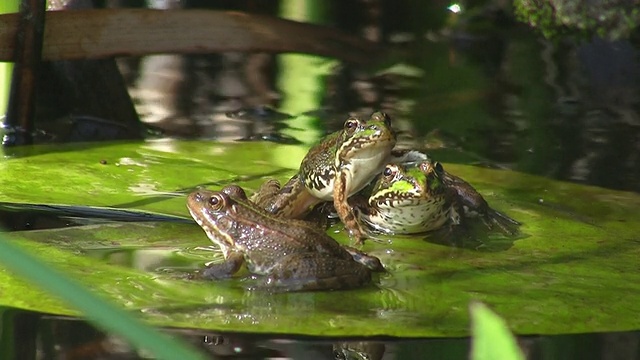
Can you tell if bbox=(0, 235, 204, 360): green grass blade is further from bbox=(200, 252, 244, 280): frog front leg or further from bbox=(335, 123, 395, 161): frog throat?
bbox=(335, 123, 395, 161): frog throat

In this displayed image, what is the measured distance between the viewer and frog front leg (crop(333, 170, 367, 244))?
12.9 ft

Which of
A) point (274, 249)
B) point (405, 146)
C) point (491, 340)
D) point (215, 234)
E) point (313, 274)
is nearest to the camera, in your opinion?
point (491, 340)

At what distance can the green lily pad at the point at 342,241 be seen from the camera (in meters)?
→ 2.93

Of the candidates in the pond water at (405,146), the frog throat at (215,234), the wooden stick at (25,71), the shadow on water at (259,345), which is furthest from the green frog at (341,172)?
the wooden stick at (25,71)

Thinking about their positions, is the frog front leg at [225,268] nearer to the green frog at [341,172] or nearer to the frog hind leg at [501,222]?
the green frog at [341,172]

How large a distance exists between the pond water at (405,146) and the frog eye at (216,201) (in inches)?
7.2

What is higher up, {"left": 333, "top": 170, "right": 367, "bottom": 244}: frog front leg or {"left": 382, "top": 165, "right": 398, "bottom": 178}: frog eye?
{"left": 382, "top": 165, "right": 398, "bottom": 178}: frog eye

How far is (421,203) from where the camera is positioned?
3.85m

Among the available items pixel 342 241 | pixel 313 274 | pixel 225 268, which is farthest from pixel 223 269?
pixel 342 241

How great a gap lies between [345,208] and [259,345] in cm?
137

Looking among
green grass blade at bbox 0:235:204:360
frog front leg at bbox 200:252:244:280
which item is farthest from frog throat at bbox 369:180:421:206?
green grass blade at bbox 0:235:204:360

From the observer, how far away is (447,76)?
7.42m

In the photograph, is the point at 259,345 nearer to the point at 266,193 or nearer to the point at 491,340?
the point at 266,193

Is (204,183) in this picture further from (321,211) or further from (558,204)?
(558,204)
